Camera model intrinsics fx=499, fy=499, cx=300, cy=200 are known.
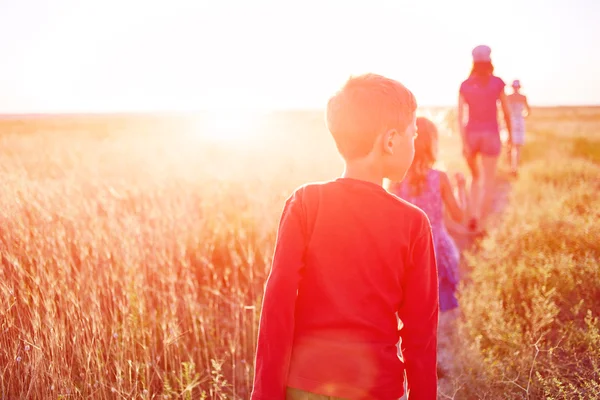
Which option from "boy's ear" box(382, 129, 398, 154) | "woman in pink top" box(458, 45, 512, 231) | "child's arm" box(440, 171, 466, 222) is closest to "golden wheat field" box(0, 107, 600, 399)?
"child's arm" box(440, 171, 466, 222)

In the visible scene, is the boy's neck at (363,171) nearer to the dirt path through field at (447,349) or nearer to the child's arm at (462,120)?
the dirt path through field at (447,349)

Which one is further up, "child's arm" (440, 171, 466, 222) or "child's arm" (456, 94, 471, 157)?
"child's arm" (456, 94, 471, 157)

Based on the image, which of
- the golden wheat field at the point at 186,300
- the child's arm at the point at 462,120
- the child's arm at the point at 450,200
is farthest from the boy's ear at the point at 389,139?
the child's arm at the point at 462,120

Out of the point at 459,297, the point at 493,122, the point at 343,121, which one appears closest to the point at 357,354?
the point at 343,121

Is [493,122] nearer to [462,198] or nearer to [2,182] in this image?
[462,198]

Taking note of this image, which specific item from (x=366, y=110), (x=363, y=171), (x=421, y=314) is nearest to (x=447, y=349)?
(x=421, y=314)

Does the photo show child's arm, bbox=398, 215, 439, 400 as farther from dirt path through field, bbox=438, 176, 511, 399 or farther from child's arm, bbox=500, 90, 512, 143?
child's arm, bbox=500, 90, 512, 143

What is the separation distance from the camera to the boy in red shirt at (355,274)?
54.7 inches

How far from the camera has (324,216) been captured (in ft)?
4.68

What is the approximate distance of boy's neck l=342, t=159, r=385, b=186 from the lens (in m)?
1.45

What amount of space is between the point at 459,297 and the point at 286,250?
2885mm

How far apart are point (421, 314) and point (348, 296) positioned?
228 millimetres

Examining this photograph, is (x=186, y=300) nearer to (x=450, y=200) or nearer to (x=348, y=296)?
(x=348, y=296)

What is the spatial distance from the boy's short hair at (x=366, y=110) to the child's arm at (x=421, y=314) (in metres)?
0.29
